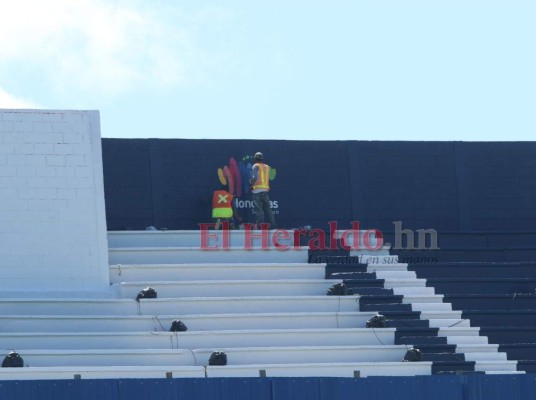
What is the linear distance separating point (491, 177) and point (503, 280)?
133 inches

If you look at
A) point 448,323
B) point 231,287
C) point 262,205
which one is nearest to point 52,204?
point 231,287

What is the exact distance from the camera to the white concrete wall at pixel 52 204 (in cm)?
2922

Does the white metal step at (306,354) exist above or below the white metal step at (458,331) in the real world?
below

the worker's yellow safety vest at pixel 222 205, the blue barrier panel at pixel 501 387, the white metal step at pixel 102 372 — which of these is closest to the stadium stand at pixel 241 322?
the white metal step at pixel 102 372

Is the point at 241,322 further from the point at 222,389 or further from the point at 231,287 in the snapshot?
the point at 222,389

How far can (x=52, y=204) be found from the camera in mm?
29562

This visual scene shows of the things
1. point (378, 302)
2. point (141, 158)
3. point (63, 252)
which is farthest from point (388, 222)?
point (63, 252)

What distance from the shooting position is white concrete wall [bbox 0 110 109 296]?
95.9 feet

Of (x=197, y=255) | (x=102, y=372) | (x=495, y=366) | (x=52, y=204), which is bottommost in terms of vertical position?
(x=495, y=366)

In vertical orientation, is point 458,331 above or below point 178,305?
below

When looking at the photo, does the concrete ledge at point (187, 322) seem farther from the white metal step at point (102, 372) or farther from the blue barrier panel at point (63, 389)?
the blue barrier panel at point (63, 389)

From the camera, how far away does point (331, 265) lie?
30969 mm

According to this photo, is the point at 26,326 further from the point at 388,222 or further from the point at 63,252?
the point at 388,222

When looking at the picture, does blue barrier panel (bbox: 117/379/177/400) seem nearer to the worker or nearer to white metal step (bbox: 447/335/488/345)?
white metal step (bbox: 447/335/488/345)
